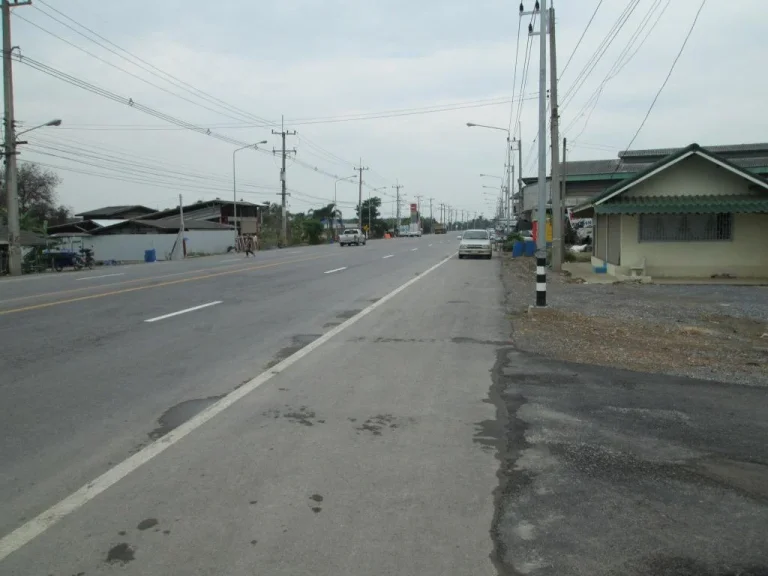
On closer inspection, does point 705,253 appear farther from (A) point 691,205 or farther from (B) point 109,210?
(B) point 109,210

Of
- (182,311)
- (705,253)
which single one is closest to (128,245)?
(182,311)

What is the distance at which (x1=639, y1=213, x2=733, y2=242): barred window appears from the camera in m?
22.9

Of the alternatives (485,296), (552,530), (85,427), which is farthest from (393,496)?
(485,296)

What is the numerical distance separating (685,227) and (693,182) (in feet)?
5.17

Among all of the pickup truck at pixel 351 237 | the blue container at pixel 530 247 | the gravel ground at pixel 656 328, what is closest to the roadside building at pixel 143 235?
the pickup truck at pixel 351 237

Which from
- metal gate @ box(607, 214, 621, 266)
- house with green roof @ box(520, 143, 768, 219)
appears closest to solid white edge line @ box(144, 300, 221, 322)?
metal gate @ box(607, 214, 621, 266)

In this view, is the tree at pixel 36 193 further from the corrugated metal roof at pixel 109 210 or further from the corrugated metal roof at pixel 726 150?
the corrugated metal roof at pixel 726 150

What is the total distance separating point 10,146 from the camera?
104ft

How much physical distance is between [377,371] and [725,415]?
3949 millimetres

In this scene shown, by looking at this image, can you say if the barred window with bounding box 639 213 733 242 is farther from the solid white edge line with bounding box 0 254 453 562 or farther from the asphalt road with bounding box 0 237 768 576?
the solid white edge line with bounding box 0 254 453 562

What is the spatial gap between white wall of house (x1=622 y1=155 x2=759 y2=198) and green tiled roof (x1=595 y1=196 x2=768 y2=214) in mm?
397

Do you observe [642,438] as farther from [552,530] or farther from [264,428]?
[264,428]

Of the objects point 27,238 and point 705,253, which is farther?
point 27,238

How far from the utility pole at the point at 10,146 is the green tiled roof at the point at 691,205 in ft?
84.2
